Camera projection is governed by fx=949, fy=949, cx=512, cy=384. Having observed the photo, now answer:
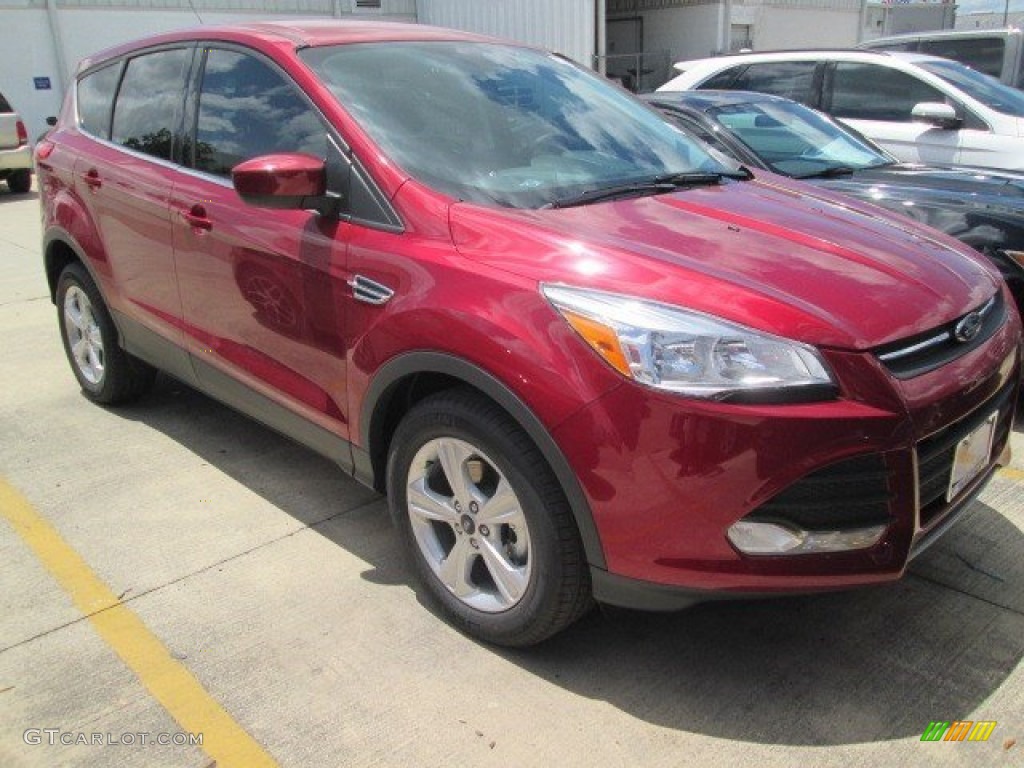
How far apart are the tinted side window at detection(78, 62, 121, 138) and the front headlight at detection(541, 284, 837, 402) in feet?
10.2

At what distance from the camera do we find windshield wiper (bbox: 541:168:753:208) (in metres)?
2.89

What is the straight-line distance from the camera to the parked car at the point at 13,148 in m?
13.6

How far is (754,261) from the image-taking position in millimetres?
2541

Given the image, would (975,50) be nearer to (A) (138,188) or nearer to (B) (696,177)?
(B) (696,177)

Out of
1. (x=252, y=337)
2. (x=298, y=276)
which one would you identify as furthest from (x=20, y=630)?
(x=298, y=276)

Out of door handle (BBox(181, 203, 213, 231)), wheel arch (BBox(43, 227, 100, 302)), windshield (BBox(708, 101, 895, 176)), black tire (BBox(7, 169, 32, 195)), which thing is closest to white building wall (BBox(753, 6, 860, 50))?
black tire (BBox(7, 169, 32, 195))

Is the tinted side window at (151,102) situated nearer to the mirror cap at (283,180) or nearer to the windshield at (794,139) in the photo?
the mirror cap at (283,180)

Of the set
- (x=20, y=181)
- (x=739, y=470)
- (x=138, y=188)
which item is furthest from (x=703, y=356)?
(x=20, y=181)

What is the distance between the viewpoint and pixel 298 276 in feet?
10.2

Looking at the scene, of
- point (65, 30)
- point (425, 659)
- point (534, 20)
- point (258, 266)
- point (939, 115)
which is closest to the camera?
point (425, 659)

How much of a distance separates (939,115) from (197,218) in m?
5.26

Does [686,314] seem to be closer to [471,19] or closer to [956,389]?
[956,389]

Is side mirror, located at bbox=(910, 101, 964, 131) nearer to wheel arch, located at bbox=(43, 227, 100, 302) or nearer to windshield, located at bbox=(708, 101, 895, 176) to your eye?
windshield, located at bbox=(708, 101, 895, 176)

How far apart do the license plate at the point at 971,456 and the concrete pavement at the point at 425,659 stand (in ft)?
1.72
